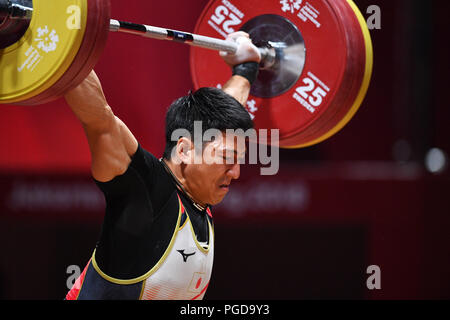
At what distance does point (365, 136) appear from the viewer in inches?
225

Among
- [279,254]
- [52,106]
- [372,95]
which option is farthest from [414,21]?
[52,106]

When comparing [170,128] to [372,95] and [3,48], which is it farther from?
[372,95]

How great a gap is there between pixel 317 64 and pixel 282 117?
0.26 meters

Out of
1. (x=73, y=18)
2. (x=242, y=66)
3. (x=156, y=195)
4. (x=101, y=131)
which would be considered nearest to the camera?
(x=73, y=18)

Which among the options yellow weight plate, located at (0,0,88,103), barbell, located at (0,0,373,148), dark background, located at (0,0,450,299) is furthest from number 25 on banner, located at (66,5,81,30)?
dark background, located at (0,0,450,299)

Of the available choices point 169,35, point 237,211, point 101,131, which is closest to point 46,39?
point 101,131

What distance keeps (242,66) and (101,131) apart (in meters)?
0.84

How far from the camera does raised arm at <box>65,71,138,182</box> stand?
1.96m

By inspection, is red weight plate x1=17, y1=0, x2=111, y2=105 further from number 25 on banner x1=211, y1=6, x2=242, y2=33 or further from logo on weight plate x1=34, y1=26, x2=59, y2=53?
number 25 on banner x1=211, y1=6, x2=242, y2=33

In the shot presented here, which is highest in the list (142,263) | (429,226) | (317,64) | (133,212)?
(317,64)

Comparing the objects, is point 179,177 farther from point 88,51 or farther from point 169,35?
point 88,51

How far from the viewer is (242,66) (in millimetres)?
2672

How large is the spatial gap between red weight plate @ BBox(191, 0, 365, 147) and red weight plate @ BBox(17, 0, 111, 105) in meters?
1.00

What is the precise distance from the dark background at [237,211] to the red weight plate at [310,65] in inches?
35.3
